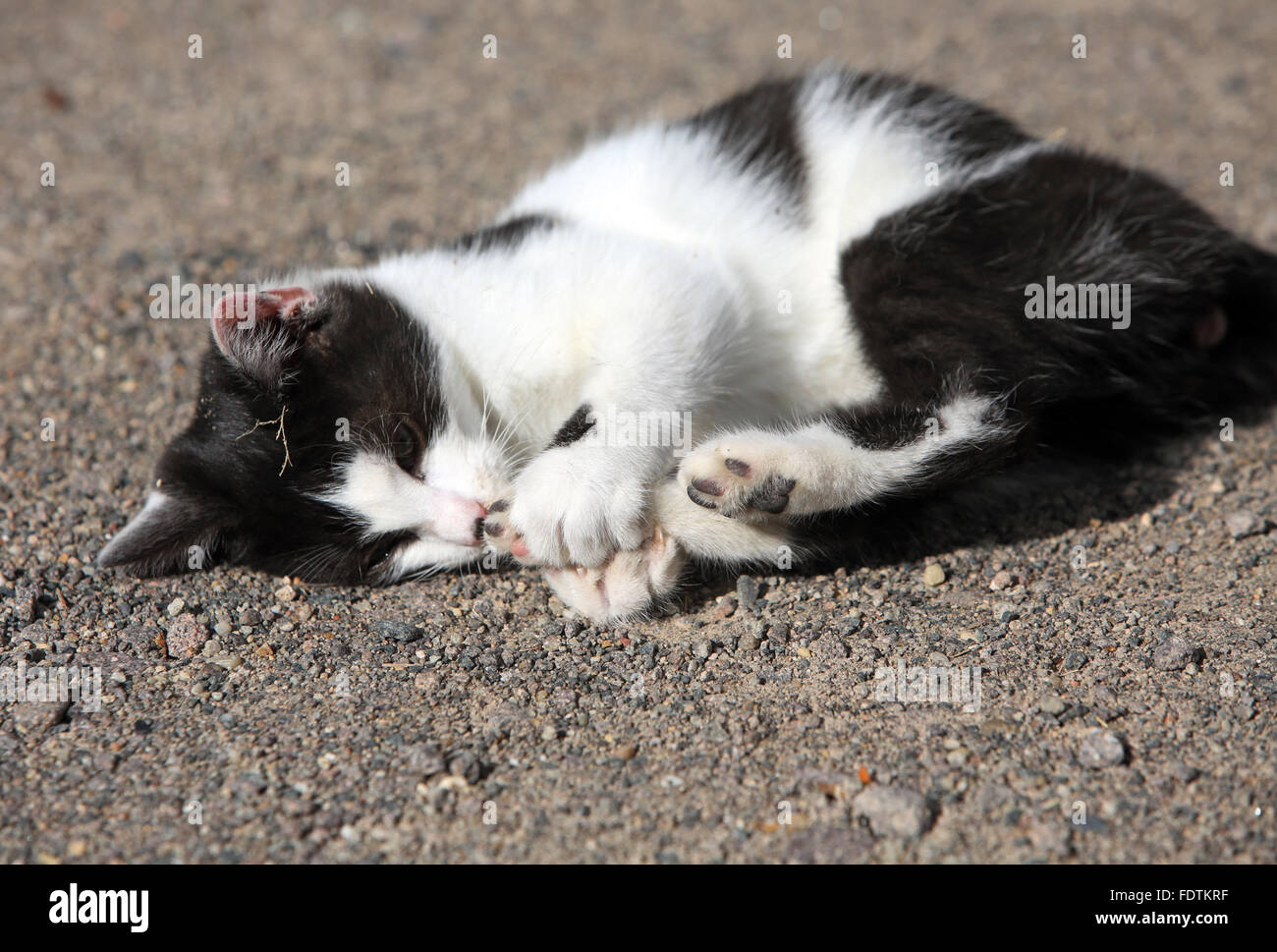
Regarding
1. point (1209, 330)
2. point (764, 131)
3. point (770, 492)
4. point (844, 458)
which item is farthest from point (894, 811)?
point (764, 131)

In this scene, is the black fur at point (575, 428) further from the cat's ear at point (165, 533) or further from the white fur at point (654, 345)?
the cat's ear at point (165, 533)

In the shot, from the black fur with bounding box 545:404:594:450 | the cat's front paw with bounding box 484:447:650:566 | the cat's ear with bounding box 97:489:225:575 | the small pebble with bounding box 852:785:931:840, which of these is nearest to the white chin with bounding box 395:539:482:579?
the cat's front paw with bounding box 484:447:650:566

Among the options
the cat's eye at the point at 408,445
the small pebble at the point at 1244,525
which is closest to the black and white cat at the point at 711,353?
the cat's eye at the point at 408,445

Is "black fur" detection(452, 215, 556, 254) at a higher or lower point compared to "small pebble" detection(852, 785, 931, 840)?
higher

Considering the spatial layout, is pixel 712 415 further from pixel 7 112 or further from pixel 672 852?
pixel 7 112

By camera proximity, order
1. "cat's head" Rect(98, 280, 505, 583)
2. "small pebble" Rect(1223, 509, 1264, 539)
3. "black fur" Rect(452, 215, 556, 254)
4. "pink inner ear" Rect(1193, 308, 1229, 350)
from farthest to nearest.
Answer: "pink inner ear" Rect(1193, 308, 1229, 350) → "black fur" Rect(452, 215, 556, 254) → "small pebble" Rect(1223, 509, 1264, 539) → "cat's head" Rect(98, 280, 505, 583)

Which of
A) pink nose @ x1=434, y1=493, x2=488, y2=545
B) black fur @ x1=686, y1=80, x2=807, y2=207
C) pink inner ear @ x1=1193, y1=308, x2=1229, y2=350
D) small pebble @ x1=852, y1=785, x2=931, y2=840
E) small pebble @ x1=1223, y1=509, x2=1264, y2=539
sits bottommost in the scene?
small pebble @ x1=852, y1=785, x2=931, y2=840

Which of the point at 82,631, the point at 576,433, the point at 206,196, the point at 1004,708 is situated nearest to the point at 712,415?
the point at 576,433

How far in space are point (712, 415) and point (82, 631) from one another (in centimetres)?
152

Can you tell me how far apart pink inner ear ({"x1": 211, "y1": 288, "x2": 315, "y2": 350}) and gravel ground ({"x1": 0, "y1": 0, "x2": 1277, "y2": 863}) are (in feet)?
2.03

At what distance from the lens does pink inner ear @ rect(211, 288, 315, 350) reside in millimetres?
2334

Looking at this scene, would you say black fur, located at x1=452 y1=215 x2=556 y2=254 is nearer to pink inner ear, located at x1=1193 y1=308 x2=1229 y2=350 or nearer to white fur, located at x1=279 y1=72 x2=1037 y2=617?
white fur, located at x1=279 y1=72 x2=1037 y2=617

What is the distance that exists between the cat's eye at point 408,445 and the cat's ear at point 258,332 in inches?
10.7

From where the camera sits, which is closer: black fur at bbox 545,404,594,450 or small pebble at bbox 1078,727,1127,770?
small pebble at bbox 1078,727,1127,770
